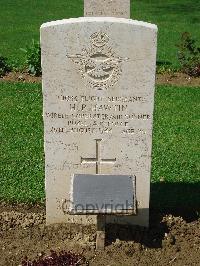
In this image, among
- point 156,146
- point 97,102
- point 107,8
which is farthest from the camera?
point 107,8

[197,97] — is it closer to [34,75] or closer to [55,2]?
[34,75]

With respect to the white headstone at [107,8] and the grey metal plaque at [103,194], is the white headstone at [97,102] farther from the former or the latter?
the white headstone at [107,8]

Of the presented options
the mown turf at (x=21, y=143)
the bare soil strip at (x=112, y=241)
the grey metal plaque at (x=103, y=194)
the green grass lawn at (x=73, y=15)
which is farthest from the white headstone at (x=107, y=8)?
the grey metal plaque at (x=103, y=194)

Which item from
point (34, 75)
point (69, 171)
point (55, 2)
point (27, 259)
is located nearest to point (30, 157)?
point (69, 171)

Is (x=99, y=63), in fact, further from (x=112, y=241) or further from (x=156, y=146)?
(x=156, y=146)

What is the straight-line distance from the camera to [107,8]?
12.2 m

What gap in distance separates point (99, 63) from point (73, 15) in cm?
1492

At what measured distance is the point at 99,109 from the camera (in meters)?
5.60

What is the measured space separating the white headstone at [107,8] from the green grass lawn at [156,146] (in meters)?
2.03

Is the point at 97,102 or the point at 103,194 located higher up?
the point at 97,102

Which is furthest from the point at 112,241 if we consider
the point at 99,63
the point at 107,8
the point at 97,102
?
the point at 107,8

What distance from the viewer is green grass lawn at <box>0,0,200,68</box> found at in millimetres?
15531

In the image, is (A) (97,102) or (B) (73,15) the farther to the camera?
(B) (73,15)

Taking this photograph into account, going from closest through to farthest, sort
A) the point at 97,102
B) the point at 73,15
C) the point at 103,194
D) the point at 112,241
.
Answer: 1. the point at 103,194
2. the point at 97,102
3. the point at 112,241
4. the point at 73,15
